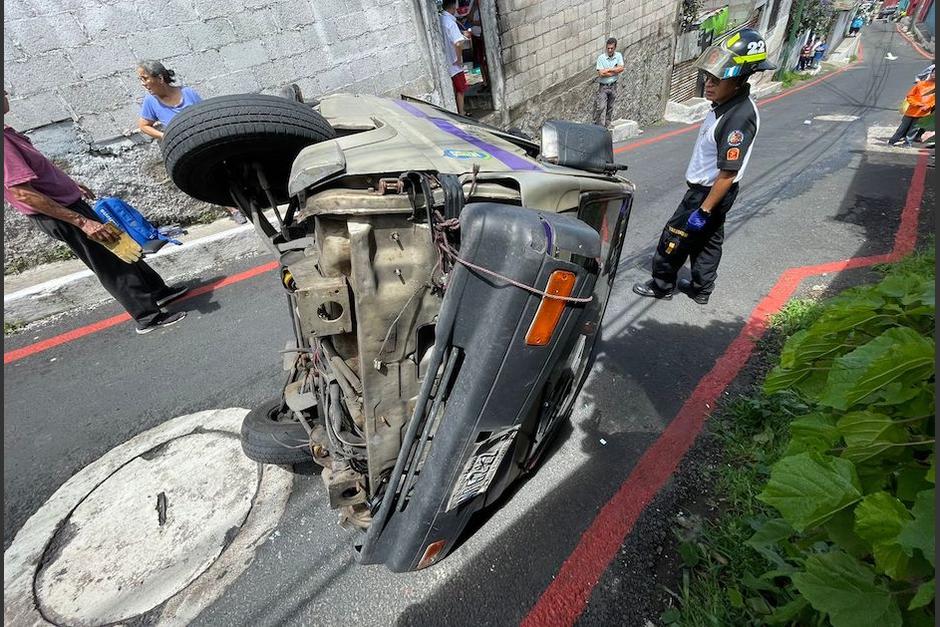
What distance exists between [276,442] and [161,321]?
258 cm

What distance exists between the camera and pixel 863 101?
13.0 metres

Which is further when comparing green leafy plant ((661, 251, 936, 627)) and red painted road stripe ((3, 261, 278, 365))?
red painted road stripe ((3, 261, 278, 365))

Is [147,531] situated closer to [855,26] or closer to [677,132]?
[677,132]

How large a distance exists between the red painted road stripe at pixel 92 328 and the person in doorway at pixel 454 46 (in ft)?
16.1

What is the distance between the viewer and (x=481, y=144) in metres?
2.09

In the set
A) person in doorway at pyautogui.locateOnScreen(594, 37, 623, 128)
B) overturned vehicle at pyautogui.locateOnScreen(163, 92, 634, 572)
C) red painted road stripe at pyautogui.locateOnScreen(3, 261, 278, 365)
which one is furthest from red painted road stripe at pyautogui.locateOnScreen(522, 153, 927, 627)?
person in doorway at pyautogui.locateOnScreen(594, 37, 623, 128)

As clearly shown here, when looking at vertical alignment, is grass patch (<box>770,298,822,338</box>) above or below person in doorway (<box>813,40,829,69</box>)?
above

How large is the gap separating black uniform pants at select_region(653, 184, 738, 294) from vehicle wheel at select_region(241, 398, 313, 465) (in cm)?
322

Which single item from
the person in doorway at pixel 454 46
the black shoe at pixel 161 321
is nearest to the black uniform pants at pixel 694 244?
the black shoe at pixel 161 321

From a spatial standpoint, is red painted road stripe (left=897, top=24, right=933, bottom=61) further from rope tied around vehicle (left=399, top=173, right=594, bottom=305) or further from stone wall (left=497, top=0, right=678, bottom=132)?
rope tied around vehicle (left=399, top=173, right=594, bottom=305)

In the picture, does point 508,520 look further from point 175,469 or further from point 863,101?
point 863,101

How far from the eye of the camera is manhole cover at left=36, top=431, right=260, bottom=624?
197 cm

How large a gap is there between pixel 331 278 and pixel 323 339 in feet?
1.22

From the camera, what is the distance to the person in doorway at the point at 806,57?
2083 centimetres
